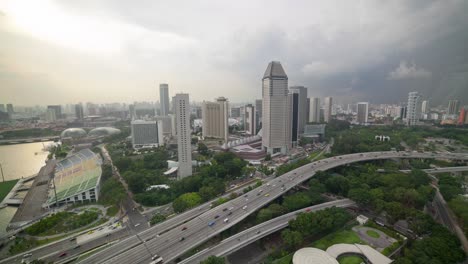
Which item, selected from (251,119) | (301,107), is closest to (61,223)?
(251,119)

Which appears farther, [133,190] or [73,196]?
[133,190]

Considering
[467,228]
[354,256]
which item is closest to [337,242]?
[354,256]

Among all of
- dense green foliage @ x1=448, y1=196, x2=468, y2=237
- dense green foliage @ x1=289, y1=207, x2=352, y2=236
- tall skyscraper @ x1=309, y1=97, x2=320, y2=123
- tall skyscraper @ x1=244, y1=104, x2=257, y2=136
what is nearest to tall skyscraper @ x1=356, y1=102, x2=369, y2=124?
tall skyscraper @ x1=309, y1=97, x2=320, y2=123

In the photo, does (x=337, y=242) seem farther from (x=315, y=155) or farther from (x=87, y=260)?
(x=315, y=155)

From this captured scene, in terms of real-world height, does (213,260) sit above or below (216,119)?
below

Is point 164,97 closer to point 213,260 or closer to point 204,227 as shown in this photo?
point 204,227

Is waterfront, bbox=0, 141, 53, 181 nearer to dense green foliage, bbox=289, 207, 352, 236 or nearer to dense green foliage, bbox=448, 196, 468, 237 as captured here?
dense green foliage, bbox=289, 207, 352, 236
